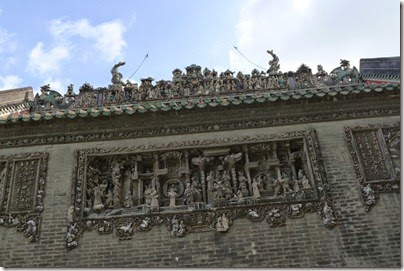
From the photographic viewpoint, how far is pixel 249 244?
7.37 m

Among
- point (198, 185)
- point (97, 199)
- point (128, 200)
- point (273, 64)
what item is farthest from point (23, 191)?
point (273, 64)

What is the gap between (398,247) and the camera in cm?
710

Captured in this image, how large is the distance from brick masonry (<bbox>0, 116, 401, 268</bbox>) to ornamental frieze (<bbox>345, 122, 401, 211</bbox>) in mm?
135

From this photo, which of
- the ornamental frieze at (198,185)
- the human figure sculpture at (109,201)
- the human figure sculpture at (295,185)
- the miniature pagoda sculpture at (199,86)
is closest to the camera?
the ornamental frieze at (198,185)

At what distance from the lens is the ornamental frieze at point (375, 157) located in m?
7.77

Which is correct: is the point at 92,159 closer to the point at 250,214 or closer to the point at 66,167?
the point at 66,167

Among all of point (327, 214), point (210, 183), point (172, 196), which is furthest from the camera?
point (210, 183)

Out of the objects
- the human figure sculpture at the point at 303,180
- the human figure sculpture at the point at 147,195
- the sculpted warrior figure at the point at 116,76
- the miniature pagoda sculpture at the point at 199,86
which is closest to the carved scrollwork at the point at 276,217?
the human figure sculpture at the point at 303,180

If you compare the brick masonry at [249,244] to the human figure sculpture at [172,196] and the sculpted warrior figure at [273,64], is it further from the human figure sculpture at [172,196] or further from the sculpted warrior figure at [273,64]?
the sculpted warrior figure at [273,64]

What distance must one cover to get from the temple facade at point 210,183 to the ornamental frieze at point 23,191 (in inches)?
0.9

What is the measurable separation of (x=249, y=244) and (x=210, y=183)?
1.39 meters

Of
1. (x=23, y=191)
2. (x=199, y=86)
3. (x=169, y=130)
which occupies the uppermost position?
(x=199, y=86)

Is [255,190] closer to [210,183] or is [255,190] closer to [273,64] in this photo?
[210,183]

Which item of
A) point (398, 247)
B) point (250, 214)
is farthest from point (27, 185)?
point (398, 247)
